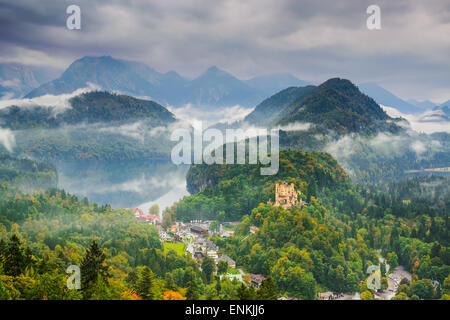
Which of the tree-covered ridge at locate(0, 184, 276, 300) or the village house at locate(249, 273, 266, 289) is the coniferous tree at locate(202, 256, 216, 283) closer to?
the tree-covered ridge at locate(0, 184, 276, 300)

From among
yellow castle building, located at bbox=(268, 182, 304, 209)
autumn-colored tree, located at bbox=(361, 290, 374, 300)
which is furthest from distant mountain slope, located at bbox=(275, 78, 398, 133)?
autumn-colored tree, located at bbox=(361, 290, 374, 300)

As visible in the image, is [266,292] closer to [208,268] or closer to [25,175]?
[208,268]

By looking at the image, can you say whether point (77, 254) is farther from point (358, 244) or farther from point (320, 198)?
point (320, 198)

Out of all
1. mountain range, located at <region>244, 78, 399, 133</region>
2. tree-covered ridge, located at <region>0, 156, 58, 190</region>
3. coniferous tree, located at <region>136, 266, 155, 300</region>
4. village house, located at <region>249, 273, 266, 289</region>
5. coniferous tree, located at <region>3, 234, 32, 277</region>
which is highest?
mountain range, located at <region>244, 78, 399, 133</region>

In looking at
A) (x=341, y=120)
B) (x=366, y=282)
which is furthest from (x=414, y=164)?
(x=366, y=282)

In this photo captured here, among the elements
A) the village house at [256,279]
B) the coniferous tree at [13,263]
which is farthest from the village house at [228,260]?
the coniferous tree at [13,263]

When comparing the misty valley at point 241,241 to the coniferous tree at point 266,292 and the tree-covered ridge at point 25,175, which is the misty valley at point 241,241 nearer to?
the coniferous tree at point 266,292
